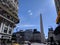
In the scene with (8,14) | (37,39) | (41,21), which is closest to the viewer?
(8,14)

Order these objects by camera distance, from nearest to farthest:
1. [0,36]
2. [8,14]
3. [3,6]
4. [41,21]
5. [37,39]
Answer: [0,36], [3,6], [8,14], [41,21], [37,39]

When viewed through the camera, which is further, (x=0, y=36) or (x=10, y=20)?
(x=10, y=20)

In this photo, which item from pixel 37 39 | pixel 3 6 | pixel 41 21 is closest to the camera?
pixel 3 6

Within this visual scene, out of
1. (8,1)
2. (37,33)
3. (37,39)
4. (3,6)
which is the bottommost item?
(37,39)

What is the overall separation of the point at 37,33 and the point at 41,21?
26.0 m

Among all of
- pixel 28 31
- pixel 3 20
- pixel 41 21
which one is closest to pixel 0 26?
pixel 3 20

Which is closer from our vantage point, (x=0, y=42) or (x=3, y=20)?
(x=0, y=42)

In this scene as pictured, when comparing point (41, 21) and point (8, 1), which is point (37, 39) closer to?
point (41, 21)

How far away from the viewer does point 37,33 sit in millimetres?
101875

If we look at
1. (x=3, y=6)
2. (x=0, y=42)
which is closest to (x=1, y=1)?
(x=3, y=6)

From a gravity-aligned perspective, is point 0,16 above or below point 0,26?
above

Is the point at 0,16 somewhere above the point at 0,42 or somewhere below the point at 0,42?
above

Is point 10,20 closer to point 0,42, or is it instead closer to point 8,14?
point 8,14

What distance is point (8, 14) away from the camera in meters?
32.5
